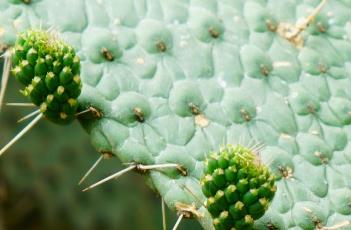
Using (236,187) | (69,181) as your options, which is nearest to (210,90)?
(236,187)

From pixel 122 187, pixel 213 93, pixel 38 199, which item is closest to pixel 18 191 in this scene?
pixel 38 199

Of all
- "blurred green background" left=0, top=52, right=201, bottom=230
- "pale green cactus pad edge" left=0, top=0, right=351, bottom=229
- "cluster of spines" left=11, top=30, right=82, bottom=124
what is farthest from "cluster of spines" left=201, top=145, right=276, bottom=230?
"blurred green background" left=0, top=52, right=201, bottom=230

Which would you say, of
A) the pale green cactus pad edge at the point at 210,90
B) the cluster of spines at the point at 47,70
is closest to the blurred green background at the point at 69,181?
the pale green cactus pad edge at the point at 210,90

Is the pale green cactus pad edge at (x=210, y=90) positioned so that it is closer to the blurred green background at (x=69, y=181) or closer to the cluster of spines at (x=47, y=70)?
the cluster of spines at (x=47, y=70)

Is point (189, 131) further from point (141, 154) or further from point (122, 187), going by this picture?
point (122, 187)

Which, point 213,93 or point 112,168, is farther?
point 112,168

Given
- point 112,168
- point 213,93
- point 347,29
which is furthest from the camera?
point 112,168

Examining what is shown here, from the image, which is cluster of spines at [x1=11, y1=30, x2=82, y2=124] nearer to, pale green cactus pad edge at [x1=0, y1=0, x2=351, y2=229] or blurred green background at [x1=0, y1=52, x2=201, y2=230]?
pale green cactus pad edge at [x1=0, y1=0, x2=351, y2=229]
